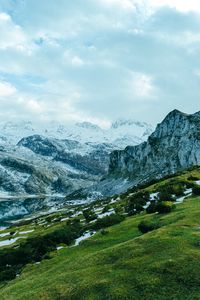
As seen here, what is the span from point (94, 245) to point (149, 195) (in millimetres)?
23211

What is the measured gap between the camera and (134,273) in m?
20.9

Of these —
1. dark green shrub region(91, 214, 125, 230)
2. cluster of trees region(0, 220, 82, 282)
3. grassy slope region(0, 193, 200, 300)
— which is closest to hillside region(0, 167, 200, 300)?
grassy slope region(0, 193, 200, 300)

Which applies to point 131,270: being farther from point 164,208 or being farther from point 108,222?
point 108,222

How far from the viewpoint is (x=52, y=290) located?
848 inches

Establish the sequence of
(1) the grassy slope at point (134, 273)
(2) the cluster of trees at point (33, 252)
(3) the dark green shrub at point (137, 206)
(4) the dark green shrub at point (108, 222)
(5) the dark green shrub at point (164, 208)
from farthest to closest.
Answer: (3) the dark green shrub at point (137, 206)
(4) the dark green shrub at point (108, 222)
(5) the dark green shrub at point (164, 208)
(2) the cluster of trees at point (33, 252)
(1) the grassy slope at point (134, 273)

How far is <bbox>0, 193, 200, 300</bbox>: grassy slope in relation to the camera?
62.3 feet

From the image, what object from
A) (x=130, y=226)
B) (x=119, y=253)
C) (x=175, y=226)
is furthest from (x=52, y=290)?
(x=130, y=226)

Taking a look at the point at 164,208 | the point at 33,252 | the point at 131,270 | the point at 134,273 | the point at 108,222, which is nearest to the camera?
the point at 134,273

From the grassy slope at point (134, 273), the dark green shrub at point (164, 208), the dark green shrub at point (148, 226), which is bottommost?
the grassy slope at point (134, 273)

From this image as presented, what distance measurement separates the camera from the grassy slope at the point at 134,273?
18984 millimetres

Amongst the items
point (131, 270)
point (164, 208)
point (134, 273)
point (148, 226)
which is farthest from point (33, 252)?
point (134, 273)

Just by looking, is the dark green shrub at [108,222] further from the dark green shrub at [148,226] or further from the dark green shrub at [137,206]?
the dark green shrub at [148,226]

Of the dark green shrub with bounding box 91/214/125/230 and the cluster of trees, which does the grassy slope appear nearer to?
the cluster of trees

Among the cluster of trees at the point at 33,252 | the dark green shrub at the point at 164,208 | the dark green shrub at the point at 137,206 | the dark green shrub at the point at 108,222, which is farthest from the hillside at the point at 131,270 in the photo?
the dark green shrub at the point at 137,206
